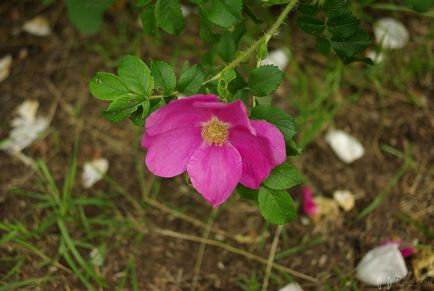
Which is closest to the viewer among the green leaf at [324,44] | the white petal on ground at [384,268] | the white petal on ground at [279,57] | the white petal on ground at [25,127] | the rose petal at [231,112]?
the rose petal at [231,112]

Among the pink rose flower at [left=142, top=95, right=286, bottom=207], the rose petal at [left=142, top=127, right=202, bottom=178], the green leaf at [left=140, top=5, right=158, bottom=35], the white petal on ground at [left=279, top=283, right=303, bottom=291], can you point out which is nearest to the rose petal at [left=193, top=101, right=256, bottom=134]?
the pink rose flower at [left=142, top=95, right=286, bottom=207]

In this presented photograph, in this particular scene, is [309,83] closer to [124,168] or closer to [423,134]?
[423,134]

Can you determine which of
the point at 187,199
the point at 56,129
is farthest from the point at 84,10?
the point at 187,199

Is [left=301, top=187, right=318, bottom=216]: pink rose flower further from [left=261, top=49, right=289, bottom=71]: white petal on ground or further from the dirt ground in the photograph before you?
[left=261, top=49, right=289, bottom=71]: white petal on ground

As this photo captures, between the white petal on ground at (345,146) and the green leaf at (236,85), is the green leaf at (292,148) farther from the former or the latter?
the white petal on ground at (345,146)

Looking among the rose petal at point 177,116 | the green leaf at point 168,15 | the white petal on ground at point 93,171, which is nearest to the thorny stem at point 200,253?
the white petal on ground at point 93,171

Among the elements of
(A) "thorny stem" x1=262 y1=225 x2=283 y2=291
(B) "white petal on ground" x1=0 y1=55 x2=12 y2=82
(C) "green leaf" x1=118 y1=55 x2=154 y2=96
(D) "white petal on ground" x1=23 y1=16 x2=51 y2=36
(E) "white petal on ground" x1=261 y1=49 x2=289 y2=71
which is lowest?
(A) "thorny stem" x1=262 y1=225 x2=283 y2=291
